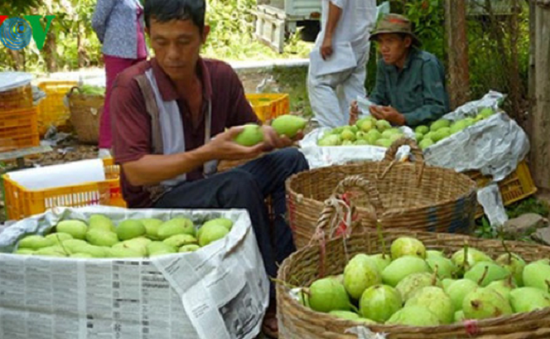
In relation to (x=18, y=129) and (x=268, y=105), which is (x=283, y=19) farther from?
(x=18, y=129)

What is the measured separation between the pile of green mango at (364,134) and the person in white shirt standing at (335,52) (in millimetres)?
1348

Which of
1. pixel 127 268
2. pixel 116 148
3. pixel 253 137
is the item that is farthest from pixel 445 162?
pixel 127 268

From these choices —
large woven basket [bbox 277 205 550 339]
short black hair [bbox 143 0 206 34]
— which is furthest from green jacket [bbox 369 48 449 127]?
large woven basket [bbox 277 205 550 339]

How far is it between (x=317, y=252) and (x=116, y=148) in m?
1.25

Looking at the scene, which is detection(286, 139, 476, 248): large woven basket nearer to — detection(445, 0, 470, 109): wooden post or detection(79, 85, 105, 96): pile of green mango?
detection(445, 0, 470, 109): wooden post

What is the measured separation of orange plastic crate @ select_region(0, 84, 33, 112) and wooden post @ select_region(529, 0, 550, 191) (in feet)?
12.1

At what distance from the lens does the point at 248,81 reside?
38.4 feet

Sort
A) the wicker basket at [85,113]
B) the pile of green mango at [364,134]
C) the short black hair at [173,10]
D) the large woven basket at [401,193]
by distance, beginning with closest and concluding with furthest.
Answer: the large woven basket at [401,193], the short black hair at [173,10], the pile of green mango at [364,134], the wicker basket at [85,113]

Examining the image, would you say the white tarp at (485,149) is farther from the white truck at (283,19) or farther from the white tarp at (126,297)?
the white truck at (283,19)

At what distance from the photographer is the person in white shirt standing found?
275 inches

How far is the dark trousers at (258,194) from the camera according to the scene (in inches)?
147

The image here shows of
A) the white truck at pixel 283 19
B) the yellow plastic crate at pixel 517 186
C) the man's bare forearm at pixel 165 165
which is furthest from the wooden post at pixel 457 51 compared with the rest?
the white truck at pixel 283 19

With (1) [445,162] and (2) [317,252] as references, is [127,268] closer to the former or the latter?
(2) [317,252]

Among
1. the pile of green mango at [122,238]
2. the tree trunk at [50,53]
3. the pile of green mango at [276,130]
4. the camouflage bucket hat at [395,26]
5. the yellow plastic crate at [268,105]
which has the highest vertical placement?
the camouflage bucket hat at [395,26]
